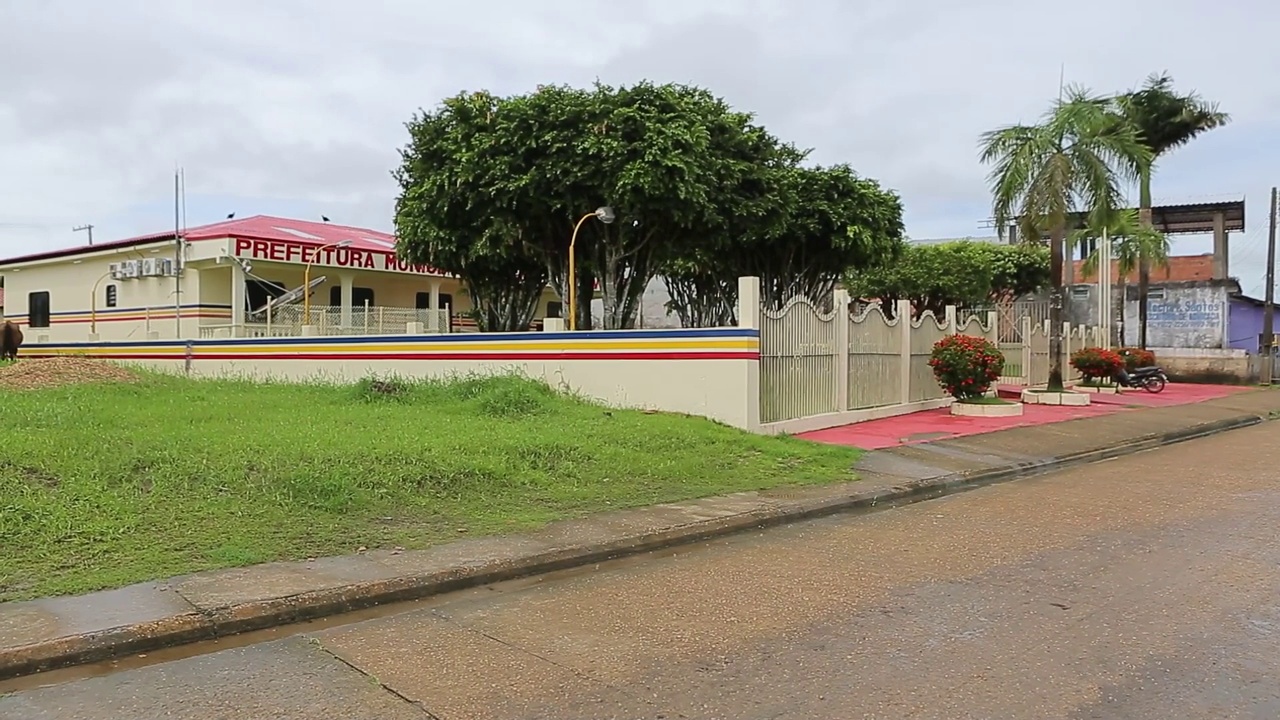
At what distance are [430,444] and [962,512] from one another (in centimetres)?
549

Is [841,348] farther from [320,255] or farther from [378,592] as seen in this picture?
[320,255]

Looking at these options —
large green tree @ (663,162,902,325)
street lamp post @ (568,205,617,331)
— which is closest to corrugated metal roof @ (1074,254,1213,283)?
large green tree @ (663,162,902,325)

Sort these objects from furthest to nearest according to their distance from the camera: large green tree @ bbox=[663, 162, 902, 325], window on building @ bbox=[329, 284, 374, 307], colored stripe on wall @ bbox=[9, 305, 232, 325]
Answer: window on building @ bbox=[329, 284, 374, 307]
colored stripe on wall @ bbox=[9, 305, 232, 325]
large green tree @ bbox=[663, 162, 902, 325]

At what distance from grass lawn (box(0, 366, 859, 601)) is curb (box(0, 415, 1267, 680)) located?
2.84 feet

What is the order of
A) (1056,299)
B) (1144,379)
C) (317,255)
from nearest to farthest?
(1056,299) → (1144,379) → (317,255)

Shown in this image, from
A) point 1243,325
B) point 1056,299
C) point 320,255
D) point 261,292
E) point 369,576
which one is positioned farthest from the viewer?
point 1243,325

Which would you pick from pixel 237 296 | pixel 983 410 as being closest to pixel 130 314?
pixel 237 296

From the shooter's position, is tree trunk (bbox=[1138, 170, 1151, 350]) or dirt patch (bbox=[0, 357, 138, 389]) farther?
tree trunk (bbox=[1138, 170, 1151, 350])

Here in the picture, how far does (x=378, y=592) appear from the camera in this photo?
6195 millimetres

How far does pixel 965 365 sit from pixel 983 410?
0.98m

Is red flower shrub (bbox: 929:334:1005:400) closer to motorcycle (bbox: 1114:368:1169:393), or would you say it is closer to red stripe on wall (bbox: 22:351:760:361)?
red stripe on wall (bbox: 22:351:760:361)

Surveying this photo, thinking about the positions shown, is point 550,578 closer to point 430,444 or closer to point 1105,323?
point 430,444

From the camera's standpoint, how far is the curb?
5027mm

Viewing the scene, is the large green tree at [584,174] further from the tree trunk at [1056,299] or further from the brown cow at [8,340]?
the brown cow at [8,340]
